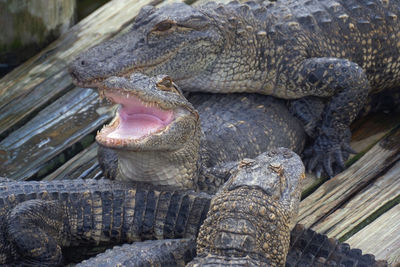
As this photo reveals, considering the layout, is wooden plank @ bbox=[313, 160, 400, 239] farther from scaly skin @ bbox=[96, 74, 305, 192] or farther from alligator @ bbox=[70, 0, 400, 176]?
scaly skin @ bbox=[96, 74, 305, 192]

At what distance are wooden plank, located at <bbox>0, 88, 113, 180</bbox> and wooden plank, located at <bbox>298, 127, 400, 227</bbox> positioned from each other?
141 centimetres

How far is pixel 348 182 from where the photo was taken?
13.2ft

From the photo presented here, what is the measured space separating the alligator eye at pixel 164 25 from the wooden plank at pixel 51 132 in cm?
72

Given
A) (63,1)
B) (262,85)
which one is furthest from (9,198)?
(63,1)

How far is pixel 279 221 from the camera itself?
2857mm

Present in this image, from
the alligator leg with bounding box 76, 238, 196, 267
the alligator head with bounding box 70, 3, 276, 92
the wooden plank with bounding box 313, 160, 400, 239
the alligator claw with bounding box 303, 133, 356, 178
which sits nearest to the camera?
the alligator leg with bounding box 76, 238, 196, 267

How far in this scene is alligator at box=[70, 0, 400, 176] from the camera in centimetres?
411

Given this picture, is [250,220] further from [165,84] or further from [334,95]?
[334,95]

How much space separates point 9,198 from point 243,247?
3.99 ft

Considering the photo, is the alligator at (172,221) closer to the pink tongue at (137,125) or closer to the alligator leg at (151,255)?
the alligator leg at (151,255)

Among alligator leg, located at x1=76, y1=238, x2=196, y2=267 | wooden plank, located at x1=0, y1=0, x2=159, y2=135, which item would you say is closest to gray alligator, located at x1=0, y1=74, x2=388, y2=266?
alligator leg, located at x1=76, y1=238, x2=196, y2=267

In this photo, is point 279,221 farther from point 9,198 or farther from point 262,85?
point 262,85

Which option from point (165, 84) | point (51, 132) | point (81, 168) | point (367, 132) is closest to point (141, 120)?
point (165, 84)

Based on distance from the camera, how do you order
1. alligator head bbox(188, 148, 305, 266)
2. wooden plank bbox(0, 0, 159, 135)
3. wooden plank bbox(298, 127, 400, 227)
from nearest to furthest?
alligator head bbox(188, 148, 305, 266)
wooden plank bbox(298, 127, 400, 227)
wooden plank bbox(0, 0, 159, 135)
